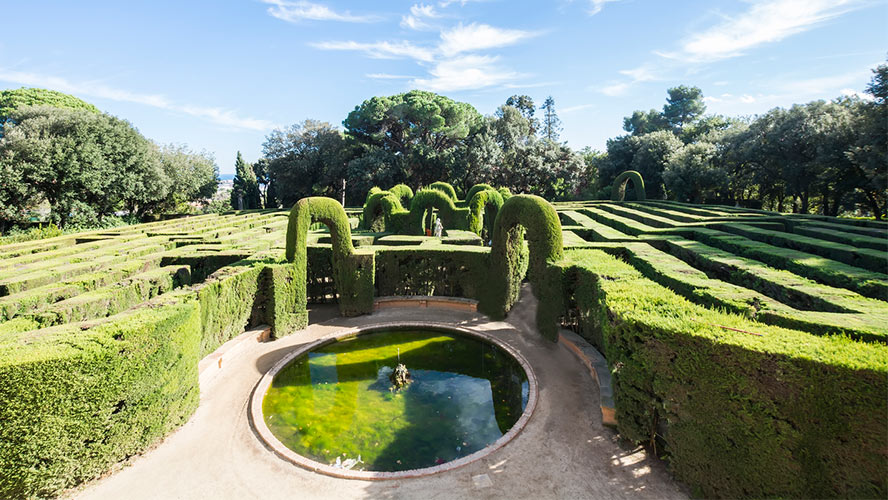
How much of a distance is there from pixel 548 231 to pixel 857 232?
1380cm

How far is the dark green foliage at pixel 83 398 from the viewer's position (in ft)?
16.2

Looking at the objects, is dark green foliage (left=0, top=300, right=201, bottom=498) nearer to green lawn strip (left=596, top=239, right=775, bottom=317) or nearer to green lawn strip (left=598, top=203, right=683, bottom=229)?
green lawn strip (left=596, top=239, right=775, bottom=317)

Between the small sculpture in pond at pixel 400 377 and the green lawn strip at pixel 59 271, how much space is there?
10412 mm

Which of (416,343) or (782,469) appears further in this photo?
(416,343)

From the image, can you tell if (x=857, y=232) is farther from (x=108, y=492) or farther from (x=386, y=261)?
(x=108, y=492)

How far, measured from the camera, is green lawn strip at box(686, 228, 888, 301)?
7.95 meters

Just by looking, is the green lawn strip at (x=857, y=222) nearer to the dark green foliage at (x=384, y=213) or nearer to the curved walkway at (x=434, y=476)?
the curved walkway at (x=434, y=476)

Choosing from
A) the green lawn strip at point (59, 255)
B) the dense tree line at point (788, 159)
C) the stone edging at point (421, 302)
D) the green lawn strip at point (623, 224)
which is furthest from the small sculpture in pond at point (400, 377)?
the dense tree line at point (788, 159)

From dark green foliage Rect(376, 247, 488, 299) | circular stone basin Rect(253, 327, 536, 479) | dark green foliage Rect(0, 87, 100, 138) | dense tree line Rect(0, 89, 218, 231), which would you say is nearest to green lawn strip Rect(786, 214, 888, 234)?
dark green foliage Rect(376, 247, 488, 299)

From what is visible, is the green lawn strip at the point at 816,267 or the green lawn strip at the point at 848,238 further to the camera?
the green lawn strip at the point at 848,238

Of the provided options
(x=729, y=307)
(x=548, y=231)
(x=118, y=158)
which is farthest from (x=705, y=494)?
(x=118, y=158)

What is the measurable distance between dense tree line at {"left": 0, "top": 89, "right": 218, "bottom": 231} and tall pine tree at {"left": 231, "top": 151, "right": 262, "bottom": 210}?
14439mm

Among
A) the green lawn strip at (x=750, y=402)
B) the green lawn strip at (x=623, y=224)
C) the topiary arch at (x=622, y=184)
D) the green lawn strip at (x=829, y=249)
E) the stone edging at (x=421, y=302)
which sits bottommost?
the stone edging at (x=421, y=302)

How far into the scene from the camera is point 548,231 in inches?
410
